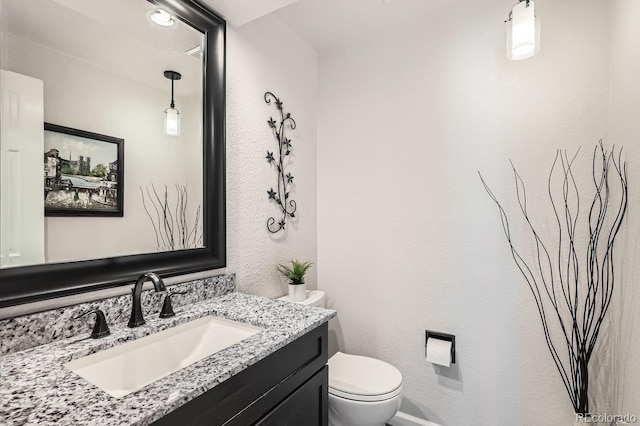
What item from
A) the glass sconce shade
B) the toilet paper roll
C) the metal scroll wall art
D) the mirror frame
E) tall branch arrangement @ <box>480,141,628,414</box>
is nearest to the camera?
the mirror frame

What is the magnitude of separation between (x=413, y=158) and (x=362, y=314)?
1104 mm

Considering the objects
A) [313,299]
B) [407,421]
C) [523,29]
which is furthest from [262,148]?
[407,421]

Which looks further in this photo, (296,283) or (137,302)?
(296,283)

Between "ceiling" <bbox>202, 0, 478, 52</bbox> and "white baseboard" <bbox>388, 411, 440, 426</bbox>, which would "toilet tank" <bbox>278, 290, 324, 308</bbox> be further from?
"ceiling" <bbox>202, 0, 478, 52</bbox>

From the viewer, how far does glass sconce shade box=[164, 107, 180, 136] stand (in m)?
1.32

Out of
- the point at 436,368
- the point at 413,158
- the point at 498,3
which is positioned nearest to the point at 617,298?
the point at 436,368

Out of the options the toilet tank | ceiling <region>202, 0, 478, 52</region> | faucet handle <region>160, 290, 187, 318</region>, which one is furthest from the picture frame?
the toilet tank

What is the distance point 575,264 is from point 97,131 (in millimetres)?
2206

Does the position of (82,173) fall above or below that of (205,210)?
above

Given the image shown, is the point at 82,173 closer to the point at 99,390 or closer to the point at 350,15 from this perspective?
the point at 99,390

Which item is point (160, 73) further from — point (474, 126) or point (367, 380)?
point (367, 380)

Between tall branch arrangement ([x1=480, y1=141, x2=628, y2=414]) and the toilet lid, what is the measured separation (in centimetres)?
84

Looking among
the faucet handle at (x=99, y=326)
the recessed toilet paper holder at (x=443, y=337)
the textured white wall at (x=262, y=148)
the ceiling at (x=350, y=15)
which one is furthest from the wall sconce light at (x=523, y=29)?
the faucet handle at (x=99, y=326)

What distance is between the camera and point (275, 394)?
0.99 m
